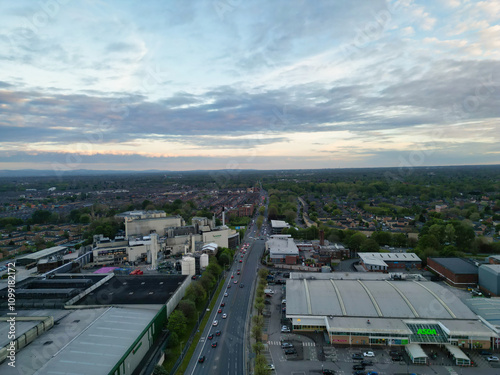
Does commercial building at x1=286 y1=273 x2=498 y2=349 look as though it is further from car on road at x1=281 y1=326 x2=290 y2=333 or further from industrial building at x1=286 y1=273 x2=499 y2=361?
car on road at x1=281 y1=326 x2=290 y2=333

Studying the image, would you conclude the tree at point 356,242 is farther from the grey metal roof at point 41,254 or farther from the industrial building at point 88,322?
the grey metal roof at point 41,254

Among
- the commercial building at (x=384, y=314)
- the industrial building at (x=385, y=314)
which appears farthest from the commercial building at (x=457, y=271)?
the commercial building at (x=384, y=314)

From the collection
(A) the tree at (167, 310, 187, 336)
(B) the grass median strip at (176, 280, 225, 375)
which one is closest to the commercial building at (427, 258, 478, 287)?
(B) the grass median strip at (176, 280, 225, 375)

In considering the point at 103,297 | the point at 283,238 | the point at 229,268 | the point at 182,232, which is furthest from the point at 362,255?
the point at 103,297

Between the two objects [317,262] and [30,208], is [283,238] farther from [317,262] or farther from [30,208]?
[30,208]

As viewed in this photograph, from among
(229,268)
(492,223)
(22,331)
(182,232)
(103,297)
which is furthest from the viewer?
(492,223)

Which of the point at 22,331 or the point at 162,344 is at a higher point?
the point at 22,331
